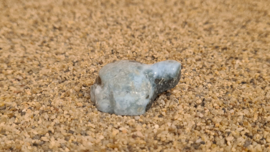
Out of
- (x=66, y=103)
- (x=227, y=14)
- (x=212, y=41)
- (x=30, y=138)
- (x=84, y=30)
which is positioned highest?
(x=227, y=14)

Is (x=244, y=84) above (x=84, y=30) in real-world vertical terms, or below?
below

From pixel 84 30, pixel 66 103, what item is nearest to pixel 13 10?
pixel 84 30

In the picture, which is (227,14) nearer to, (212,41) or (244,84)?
(212,41)

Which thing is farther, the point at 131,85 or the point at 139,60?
the point at 139,60

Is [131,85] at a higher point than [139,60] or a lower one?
lower

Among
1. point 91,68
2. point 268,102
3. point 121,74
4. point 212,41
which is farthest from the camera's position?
point 212,41
